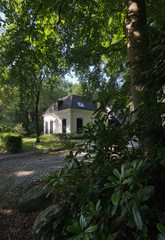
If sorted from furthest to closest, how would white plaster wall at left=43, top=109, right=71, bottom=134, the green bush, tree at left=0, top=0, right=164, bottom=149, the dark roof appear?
the dark roof, white plaster wall at left=43, top=109, right=71, bottom=134, the green bush, tree at left=0, top=0, right=164, bottom=149

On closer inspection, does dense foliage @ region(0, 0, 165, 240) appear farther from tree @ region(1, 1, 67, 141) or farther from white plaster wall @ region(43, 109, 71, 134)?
white plaster wall @ region(43, 109, 71, 134)

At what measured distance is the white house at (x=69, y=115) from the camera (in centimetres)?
1756

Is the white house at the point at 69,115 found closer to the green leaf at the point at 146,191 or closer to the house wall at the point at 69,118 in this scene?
the house wall at the point at 69,118

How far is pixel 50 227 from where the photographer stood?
48.1 inches

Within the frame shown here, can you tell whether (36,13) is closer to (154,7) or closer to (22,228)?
(154,7)

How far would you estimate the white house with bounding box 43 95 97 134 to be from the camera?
17.6 m

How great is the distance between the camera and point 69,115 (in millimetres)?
17562

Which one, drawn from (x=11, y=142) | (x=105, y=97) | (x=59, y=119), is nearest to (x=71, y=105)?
Answer: (x=59, y=119)

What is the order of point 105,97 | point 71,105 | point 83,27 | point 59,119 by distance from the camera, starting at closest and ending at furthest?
point 105,97
point 83,27
point 71,105
point 59,119

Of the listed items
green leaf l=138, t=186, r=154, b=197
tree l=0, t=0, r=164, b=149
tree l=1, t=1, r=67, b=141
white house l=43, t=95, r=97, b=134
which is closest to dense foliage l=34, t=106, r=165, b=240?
green leaf l=138, t=186, r=154, b=197

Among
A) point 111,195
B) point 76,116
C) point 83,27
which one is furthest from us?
point 76,116

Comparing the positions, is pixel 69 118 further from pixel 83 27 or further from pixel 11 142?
pixel 83 27

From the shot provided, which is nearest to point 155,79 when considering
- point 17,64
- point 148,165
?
point 148,165

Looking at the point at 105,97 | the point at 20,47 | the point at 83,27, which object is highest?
the point at 83,27
